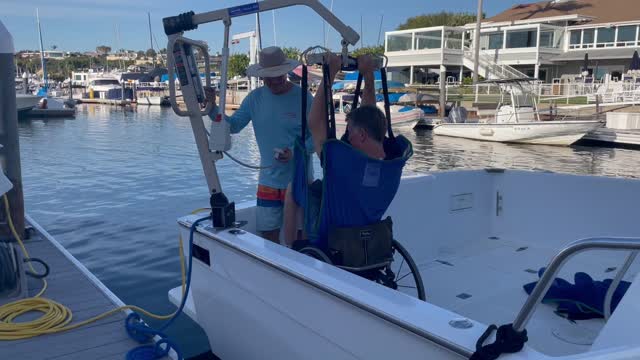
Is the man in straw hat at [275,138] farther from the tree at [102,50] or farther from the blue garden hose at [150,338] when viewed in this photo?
the tree at [102,50]

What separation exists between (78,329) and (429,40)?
120 feet

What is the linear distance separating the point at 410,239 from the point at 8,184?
2844mm

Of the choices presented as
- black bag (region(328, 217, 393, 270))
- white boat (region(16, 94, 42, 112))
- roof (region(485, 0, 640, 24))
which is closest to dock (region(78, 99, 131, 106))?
white boat (region(16, 94, 42, 112))

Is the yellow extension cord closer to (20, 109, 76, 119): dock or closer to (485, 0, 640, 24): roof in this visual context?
(20, 109, 76, 119): dock

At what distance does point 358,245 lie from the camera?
8.51ft

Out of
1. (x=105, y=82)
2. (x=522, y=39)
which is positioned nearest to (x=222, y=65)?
(x=522, y=39)

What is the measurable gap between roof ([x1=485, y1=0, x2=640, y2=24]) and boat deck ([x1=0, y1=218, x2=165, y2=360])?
131 feet

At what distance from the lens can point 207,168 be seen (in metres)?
3.09

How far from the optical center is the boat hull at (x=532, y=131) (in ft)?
64.6

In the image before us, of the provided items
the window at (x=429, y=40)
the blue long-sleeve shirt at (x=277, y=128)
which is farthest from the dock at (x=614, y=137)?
the blue long-sleeve shirt at (x=277, y=128)

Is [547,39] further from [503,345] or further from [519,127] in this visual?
[503,345]

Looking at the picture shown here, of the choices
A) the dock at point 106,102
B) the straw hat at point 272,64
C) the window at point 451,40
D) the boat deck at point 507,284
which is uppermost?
the window at point 451,40

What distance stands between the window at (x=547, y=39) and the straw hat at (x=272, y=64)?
37.4 meters

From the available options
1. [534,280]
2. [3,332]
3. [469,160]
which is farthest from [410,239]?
A: [469,160]
